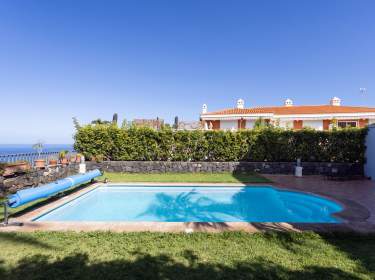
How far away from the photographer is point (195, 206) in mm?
10297

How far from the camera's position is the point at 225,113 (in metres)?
31.4

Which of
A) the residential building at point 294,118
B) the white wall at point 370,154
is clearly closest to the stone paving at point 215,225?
the white wall at point 370,154

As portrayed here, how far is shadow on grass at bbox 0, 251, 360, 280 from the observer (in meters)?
3.62

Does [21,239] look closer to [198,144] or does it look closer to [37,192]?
[37,192]

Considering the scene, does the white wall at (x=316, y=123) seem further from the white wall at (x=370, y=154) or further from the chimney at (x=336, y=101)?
the white wall at (x=370, y=154)

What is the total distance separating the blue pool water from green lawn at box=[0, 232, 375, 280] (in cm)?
270

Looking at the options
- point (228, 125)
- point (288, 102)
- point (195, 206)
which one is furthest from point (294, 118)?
point (195, 206)

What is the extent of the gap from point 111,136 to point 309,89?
2872cm

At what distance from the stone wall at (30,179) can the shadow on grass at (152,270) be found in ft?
22.6

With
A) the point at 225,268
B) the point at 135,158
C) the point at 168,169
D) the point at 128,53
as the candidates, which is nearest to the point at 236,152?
the point at 168,169

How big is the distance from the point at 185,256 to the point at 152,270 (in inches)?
30.8

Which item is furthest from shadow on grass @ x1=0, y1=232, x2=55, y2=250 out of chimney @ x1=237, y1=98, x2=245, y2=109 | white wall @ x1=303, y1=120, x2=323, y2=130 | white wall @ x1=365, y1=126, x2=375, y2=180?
chimney @ x1=237, y1=98, x2=245, y2=109

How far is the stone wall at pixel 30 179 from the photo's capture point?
9227 mm

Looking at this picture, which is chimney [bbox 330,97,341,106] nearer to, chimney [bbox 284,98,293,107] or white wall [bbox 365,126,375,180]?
chimney [bbox 284,98,293,107]
